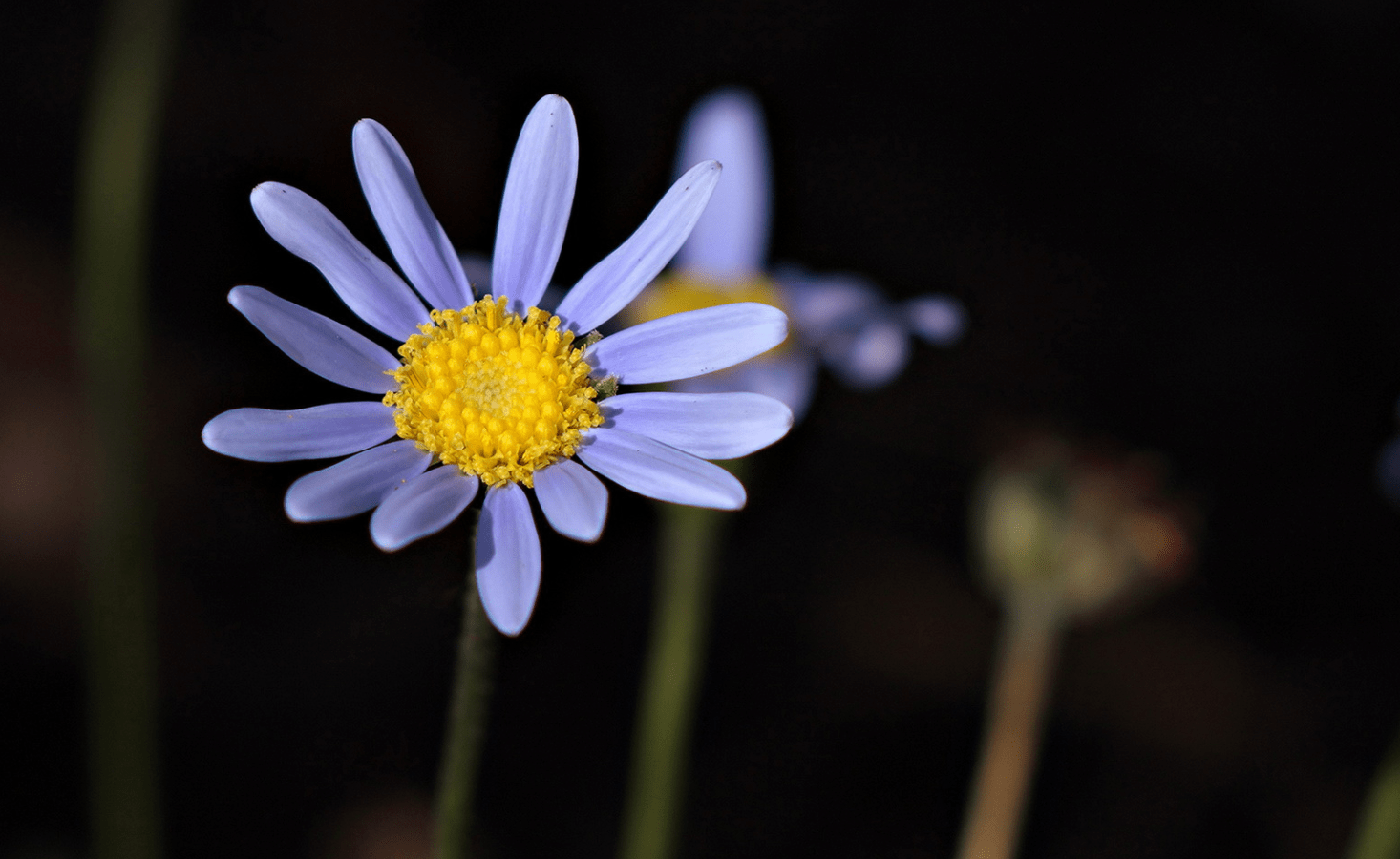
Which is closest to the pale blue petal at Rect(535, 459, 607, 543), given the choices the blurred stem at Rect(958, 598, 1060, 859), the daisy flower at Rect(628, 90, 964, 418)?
the daisy flower at Rect(628, 90, 964, 418)

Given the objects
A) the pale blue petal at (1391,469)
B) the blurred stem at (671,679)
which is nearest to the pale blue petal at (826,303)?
the blurred stem at (671,679)

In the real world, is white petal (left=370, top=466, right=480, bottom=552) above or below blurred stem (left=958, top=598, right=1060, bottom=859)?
above

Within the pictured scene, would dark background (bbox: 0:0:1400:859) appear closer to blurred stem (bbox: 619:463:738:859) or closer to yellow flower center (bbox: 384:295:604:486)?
blurred stem (bbox: 619:463:738:859)

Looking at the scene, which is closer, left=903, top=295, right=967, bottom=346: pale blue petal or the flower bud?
left=903, top=295, right=967, bottom=346: pale blue petal

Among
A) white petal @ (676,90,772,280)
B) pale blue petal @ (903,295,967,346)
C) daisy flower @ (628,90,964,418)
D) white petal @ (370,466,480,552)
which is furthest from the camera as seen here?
white petal @ (676,90,772,280)

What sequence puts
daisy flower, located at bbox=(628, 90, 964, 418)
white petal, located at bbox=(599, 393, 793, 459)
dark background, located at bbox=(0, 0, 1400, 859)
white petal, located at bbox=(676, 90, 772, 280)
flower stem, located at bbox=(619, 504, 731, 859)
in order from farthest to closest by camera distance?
1. dark background, located at bbox=(0, 0, 1400, 859)
2. white petal, located at bbox=(676, 90, 772, 280)
3. daisy flower, located at bbox=(628, 90, 964, 418)
4. flower stem, located at bbox=(619, 504, 731, 859)
5. white petal, located at bbox=(599, 393, 793, 459)

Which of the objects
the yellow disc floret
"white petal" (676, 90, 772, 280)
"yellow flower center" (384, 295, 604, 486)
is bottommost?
"yellow flower center" (384, 295, 604, 486)

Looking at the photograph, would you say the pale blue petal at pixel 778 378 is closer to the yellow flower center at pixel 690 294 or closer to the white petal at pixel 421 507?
the yellow flower center at pixel 690 294

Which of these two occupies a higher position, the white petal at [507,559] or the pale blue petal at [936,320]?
the pale blue petal at [936,320]
